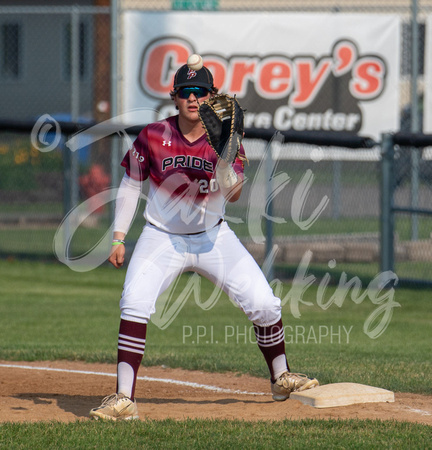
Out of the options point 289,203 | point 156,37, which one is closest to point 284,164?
point 289,203

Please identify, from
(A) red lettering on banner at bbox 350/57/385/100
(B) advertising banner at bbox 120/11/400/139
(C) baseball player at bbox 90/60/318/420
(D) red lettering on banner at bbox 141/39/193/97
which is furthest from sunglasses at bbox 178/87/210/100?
(A) red lettering on banner at bbox 350/57/385/100

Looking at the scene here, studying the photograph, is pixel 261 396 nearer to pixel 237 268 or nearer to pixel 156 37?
pixel 237 268

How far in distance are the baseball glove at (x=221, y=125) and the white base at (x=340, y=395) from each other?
1.55m

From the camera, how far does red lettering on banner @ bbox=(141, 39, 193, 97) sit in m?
14.3

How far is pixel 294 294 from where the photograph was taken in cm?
1106

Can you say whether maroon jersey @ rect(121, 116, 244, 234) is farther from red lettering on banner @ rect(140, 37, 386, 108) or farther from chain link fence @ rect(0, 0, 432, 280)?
red lettering on banner @ rect(140, 37, 386, 108)

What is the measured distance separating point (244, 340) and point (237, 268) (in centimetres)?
330

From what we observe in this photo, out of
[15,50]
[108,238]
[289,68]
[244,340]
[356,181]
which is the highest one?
[15,50]

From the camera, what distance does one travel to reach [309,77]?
14.8 metres

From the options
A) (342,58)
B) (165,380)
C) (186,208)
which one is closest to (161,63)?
(342,58)

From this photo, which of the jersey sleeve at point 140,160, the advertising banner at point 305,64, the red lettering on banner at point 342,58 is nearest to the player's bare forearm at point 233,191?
the jersey sleeve at point 140,160

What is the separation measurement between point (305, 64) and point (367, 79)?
3.49ft

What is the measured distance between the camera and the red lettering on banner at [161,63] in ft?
47.0

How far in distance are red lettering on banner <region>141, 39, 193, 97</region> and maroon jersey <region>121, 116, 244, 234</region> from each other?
354 inches
